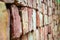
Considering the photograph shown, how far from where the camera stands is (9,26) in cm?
88

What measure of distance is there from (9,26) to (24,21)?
0.29 metres

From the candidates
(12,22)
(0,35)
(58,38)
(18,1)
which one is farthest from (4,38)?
(58,38)

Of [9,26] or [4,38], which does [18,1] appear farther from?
[4,38]

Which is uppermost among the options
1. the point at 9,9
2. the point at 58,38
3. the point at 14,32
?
the point at 9,9

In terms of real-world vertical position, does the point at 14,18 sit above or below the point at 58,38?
above

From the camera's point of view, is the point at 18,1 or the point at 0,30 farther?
the point at 18,1

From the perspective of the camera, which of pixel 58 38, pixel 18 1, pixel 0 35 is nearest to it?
pixel 0 35

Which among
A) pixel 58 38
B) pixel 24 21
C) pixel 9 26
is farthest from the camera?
pixel 58 38

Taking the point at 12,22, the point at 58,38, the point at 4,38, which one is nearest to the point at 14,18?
the point at 12,22

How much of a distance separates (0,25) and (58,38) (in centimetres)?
348

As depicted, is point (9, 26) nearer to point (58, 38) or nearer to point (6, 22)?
point (6, 22)

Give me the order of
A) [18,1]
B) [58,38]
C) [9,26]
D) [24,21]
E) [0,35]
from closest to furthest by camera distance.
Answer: [0,35] → [9,26] → [18,1] → [24,21] → [58,38]

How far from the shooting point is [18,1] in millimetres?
979

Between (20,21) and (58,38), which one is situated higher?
(20,21)
